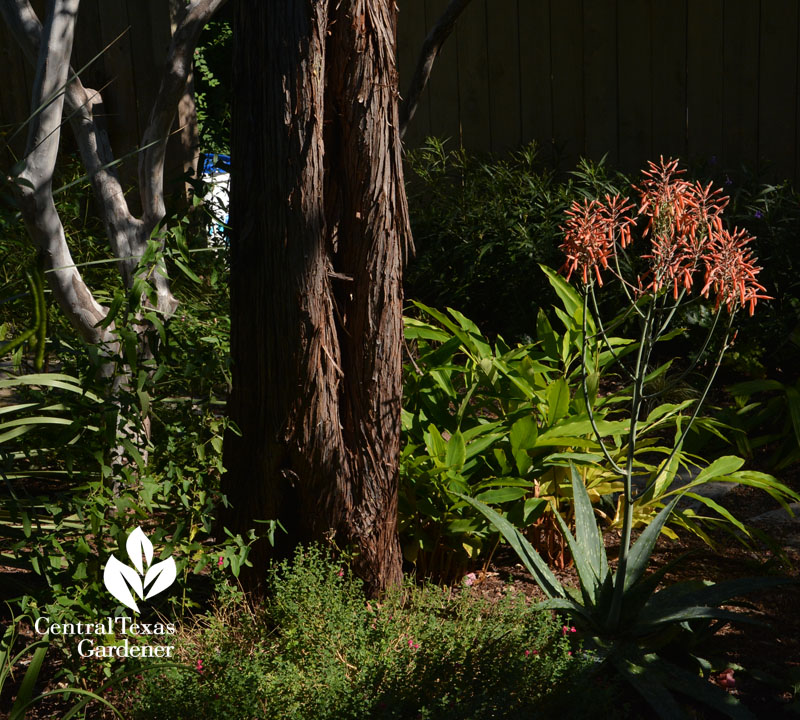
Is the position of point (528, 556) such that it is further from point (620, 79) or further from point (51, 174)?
point (620, 79)

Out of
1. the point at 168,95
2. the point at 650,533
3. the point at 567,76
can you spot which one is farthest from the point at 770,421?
the point at 168,95

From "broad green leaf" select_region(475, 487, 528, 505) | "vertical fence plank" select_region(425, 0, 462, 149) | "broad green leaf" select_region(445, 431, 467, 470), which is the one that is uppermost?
"vertical fence plank" select_region(425, 0, 462, 149)

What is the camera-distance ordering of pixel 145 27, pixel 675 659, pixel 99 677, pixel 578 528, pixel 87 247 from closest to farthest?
pixel 99 677, pixel 675 659, pixel 578 528, pixel 87 247, pixel 145 27

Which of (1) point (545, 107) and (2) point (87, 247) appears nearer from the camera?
(2) point (87, 247)

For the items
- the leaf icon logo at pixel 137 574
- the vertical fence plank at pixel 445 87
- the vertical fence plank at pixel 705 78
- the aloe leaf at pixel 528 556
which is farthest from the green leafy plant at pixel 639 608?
the vertical fence plank at pixel 445 87

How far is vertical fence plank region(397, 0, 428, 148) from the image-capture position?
7.20 meters

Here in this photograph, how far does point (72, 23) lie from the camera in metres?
3.15

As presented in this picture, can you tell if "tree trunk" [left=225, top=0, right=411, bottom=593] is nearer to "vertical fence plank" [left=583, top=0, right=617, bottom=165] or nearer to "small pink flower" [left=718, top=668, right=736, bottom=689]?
"small pink flower" [left=718, top=668, right=736, bottom=689]

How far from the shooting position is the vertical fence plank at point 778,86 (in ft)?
19.8

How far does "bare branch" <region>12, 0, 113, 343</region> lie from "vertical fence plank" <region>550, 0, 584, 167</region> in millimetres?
4304

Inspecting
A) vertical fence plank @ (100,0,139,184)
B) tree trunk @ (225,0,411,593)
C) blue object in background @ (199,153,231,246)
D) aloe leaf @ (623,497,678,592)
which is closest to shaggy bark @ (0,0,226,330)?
blue object in background @ (199,153,231,246)

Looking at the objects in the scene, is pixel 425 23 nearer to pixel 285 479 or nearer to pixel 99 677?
pixel 285 479

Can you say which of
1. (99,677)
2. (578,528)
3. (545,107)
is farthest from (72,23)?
(545,107)

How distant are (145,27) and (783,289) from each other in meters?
4.64
